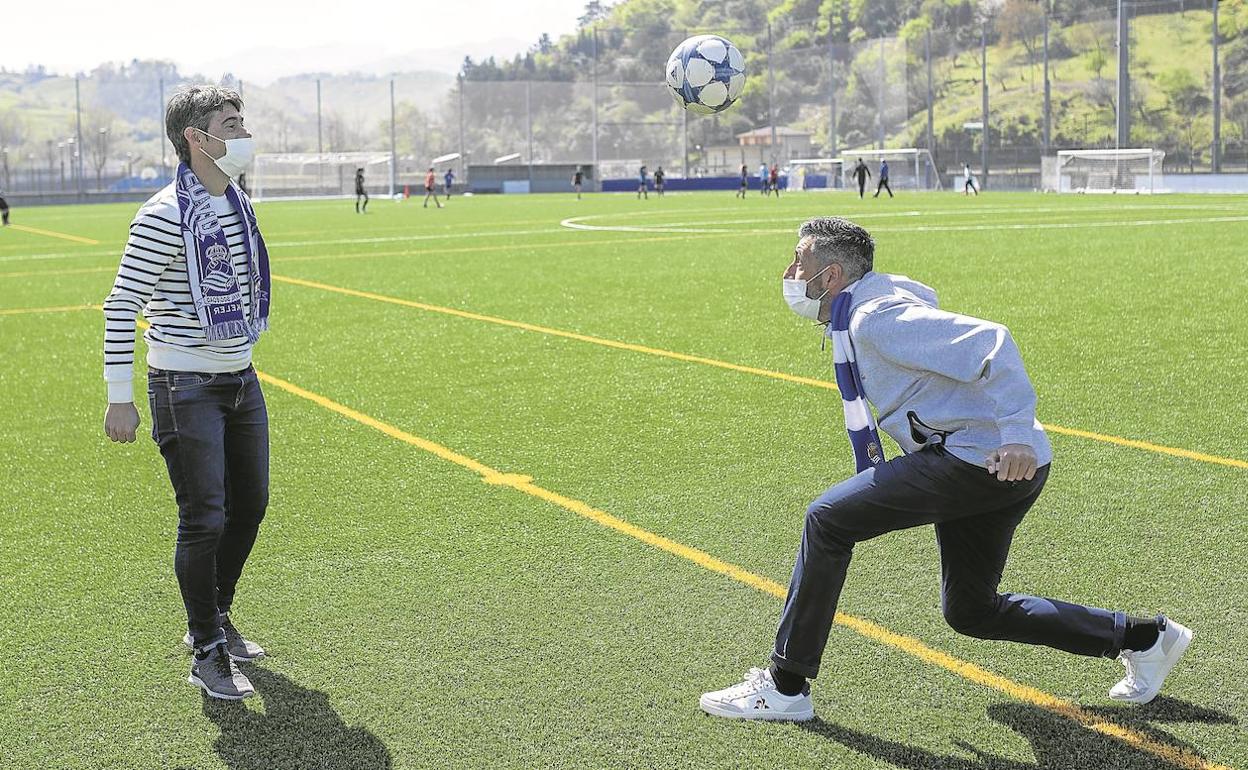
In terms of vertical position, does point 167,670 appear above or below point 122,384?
below

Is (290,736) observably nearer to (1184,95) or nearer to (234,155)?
(234,155)

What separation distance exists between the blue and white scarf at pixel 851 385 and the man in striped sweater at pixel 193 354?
2078 mm

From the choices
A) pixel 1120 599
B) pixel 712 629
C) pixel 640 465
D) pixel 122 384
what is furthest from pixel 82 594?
pixel 1120 599

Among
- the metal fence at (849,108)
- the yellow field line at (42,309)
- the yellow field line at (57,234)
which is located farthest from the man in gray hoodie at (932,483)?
the metal fence at (849,108)

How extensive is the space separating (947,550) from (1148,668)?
74 centimetres

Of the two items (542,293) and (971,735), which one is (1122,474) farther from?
(542,293)

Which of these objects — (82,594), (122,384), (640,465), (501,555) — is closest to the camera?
(122,384)

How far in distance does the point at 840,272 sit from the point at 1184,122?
282 ft

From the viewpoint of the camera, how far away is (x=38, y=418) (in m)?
10.2

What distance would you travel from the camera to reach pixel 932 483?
432 cm

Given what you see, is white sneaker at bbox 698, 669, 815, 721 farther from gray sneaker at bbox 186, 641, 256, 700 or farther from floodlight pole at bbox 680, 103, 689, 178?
floodlight pole at bbox 680, 103, 689, 178

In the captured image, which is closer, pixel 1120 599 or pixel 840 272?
pixel 840 272

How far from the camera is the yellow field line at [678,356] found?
316 inches

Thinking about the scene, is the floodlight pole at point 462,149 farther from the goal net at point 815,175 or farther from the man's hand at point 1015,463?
the man's hand at point 1015,463
